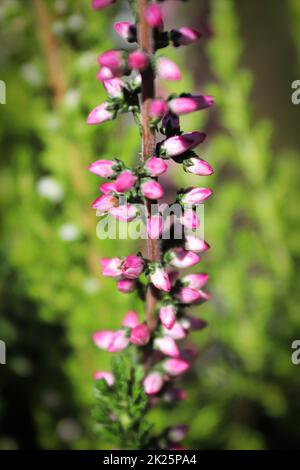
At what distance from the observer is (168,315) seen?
0.70m

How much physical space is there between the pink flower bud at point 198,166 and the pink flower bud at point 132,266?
5.6 inches

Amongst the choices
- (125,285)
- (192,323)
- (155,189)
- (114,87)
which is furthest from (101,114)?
(192,323)

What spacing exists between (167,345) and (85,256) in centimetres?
67

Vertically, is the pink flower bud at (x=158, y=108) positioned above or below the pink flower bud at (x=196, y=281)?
above

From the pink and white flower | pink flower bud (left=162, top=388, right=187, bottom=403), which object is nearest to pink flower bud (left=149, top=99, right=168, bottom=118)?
the pink and white flower

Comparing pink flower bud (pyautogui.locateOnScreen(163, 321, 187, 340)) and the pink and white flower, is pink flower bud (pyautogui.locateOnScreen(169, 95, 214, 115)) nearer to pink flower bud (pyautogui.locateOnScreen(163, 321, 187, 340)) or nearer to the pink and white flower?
the pink and white flower

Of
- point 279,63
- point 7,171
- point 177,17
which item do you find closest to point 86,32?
point 7,171

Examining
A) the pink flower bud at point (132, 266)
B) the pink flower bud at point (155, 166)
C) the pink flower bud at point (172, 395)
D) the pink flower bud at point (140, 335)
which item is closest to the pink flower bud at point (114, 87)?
the pink flower bud at point (155, 166)

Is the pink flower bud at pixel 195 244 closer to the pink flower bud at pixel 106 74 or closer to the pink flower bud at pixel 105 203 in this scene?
the pink flower bud at pixel 105 203

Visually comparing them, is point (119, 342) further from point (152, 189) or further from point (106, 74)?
point (106, 74)

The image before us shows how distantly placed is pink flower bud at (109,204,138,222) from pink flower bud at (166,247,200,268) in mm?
91

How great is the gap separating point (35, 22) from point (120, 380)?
1013 millimetres

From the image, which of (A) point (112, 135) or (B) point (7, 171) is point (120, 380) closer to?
(A) point (112, 135)

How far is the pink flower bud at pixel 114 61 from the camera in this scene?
24.4 inches
